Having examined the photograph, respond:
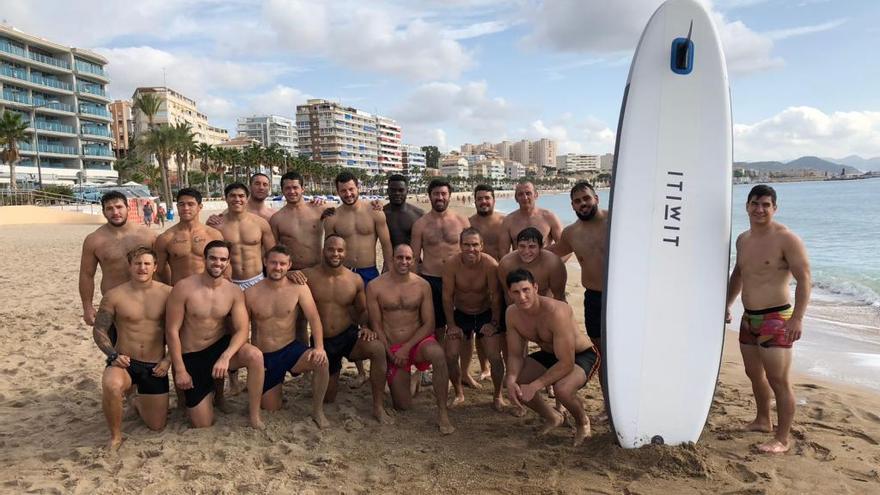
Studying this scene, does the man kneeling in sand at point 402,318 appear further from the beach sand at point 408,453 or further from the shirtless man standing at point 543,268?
the shirtless man standing at point 543,268

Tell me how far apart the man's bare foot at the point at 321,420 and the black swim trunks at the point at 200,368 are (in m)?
0.82

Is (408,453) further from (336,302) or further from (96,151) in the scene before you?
(96,151)

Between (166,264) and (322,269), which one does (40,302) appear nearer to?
(166,264)

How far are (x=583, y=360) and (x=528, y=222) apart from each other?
5.55 feet

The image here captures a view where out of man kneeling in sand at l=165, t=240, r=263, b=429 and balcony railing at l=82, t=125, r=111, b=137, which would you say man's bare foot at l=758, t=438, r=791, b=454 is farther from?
balcony railing at l=82, t=125, r=111, b=137

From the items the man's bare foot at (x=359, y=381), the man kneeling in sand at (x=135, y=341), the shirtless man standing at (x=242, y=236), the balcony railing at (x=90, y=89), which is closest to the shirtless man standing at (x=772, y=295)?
the man's bare foot at (x=359, y=381)

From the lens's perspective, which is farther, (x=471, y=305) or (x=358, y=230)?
(x=358, y=230)

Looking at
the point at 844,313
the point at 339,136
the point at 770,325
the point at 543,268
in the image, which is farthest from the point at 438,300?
the point at 339,136

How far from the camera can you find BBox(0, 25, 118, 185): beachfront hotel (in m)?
46.1

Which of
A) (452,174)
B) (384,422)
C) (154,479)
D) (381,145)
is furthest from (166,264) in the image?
(452,174)

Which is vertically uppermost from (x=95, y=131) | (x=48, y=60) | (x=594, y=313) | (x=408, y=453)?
(x=48, y=60)

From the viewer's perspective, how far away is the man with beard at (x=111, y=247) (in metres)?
4.46

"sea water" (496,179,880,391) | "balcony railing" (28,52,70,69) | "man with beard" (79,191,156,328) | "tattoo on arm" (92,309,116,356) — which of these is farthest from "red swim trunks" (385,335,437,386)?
"balcony railing" (28,52,70,69)

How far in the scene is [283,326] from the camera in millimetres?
4406
